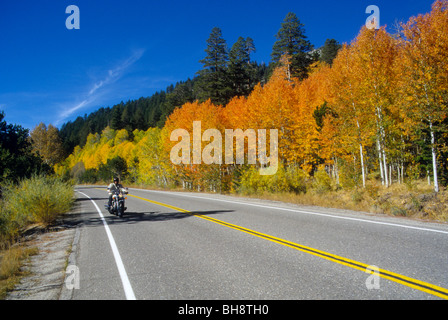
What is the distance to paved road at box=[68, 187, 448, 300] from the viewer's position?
3748 millimetres

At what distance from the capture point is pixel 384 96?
17703 millimetres

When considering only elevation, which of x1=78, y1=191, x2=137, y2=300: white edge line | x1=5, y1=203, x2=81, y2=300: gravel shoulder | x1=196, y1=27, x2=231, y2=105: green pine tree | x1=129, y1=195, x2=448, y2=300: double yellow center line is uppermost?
x1=196, y1=27, x2=231, y2=105: green pine tree

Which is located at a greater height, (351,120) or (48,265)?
(351,120)

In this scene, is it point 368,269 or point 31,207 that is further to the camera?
point 31,207

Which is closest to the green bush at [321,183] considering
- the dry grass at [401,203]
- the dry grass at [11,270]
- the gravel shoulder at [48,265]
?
the dry grass at [401,203]

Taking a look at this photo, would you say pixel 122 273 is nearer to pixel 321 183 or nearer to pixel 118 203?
pixel 118 203

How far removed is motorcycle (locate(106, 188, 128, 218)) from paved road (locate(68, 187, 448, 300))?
3.12 metres

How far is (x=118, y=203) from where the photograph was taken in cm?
1174

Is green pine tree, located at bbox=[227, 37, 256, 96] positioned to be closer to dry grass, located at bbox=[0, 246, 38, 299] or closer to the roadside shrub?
the roadside shrub

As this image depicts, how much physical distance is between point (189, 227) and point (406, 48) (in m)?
15.7

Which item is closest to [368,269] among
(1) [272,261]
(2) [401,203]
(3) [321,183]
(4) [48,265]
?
(1) [272,261]

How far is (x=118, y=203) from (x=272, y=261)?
9012mm

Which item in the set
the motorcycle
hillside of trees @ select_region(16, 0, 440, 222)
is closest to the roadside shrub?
the motorcycle
